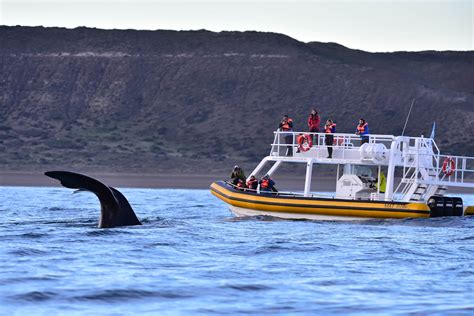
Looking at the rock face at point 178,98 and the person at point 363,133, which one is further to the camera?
the rock face at point 178,98

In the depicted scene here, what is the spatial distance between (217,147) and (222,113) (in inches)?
468

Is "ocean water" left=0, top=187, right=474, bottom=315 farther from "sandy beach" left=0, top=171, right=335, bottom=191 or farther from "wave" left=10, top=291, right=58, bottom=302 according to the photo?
"sandy beach" left=0, top=171, right=335, bottom=191

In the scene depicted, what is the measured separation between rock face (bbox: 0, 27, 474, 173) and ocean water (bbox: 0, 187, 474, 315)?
5738 cm

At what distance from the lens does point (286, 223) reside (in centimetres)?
3375

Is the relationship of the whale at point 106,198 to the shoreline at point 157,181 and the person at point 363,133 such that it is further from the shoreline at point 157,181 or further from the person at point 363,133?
the shoreline at point 157,181

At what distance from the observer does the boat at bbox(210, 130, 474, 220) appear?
1372 inches

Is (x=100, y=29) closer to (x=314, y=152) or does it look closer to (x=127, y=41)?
(x=127, y=41)

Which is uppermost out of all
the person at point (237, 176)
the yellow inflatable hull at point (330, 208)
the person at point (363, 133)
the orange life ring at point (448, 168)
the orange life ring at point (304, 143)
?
the person at point (363, 133)

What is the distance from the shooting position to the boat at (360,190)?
114 ft

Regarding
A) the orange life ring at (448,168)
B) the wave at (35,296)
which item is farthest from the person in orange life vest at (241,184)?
the wave at (35,296)

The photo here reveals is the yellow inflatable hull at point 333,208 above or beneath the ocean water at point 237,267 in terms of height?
above

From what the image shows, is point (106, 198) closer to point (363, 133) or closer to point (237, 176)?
point (237, 176)

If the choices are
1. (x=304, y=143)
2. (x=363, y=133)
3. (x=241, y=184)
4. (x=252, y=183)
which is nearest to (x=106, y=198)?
(x=252, y=183)

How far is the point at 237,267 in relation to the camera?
74.5 feet
